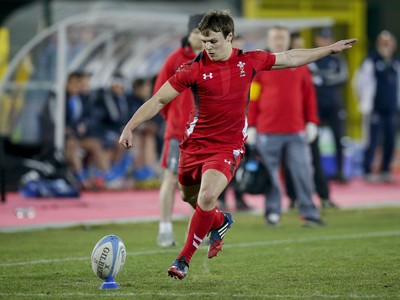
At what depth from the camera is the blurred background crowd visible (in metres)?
18.3

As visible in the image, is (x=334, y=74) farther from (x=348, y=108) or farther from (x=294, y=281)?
(x=294, y=281)

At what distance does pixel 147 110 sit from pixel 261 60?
1.14 m

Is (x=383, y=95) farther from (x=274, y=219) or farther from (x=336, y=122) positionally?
(x=274, y=219)

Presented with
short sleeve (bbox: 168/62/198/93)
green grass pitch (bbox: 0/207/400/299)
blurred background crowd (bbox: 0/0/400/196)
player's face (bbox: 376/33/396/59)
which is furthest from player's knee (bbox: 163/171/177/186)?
player's face (bbox: 376/33/396/59)

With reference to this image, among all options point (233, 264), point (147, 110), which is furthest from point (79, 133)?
point (147, 110)

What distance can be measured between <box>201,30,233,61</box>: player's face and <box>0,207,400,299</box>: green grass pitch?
1.81 metres

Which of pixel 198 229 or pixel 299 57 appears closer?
pixel 198 229

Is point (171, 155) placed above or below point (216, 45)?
below

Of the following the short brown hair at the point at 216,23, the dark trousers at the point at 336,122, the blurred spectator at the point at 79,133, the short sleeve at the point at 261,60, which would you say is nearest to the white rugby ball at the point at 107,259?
the short brown hair at the point at 216,23

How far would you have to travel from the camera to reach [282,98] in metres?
13.5

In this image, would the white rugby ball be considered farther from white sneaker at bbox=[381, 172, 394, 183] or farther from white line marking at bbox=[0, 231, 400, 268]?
white sneaker at bbox=[381, 172, 394, 183]

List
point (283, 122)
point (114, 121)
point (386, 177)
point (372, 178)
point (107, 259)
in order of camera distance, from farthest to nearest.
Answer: point (372, 178) → point (386, 177) → point (114, 121) → point (283, 122) → point (107, 259)

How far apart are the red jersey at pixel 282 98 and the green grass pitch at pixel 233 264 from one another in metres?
1.26

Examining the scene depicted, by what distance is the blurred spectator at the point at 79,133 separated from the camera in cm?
1911
